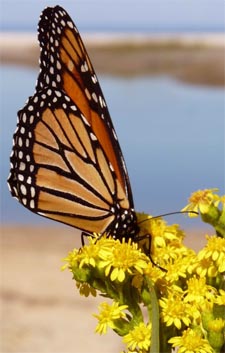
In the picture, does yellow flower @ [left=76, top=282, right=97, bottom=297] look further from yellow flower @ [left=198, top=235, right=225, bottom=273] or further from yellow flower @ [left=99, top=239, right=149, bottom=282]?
yellow flower @ [left=198, top=235, right=225, bottom=273]

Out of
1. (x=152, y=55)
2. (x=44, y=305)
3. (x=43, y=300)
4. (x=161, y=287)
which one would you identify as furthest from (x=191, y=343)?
(x=152, y=55)

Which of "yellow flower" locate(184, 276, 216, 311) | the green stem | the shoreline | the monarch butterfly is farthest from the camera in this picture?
the shoreline

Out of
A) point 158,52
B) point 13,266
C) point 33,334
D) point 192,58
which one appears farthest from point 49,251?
point 158,52

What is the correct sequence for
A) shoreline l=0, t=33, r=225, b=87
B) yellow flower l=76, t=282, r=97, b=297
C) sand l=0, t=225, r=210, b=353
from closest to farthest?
yellow flower l=76, t=282, r=97, b=297 < sand l=0, t=225, r=210, b=353 < shoreline l=0, t=33, r=225, b=87

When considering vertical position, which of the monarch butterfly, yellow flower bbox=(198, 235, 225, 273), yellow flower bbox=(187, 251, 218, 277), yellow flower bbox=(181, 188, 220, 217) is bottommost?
yellow flower bbox=(187, 251, 218, 277)

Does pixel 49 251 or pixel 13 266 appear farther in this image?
pixel 49 251

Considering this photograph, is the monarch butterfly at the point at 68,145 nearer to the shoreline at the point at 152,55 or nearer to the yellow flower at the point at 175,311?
the yellow flower at the point at 175,311

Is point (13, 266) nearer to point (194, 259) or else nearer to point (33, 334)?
point (33, 334)

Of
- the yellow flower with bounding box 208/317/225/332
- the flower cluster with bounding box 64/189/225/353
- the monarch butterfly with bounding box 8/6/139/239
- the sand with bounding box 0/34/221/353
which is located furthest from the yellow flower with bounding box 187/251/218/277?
the sand with bounding box 0/34/221/353
